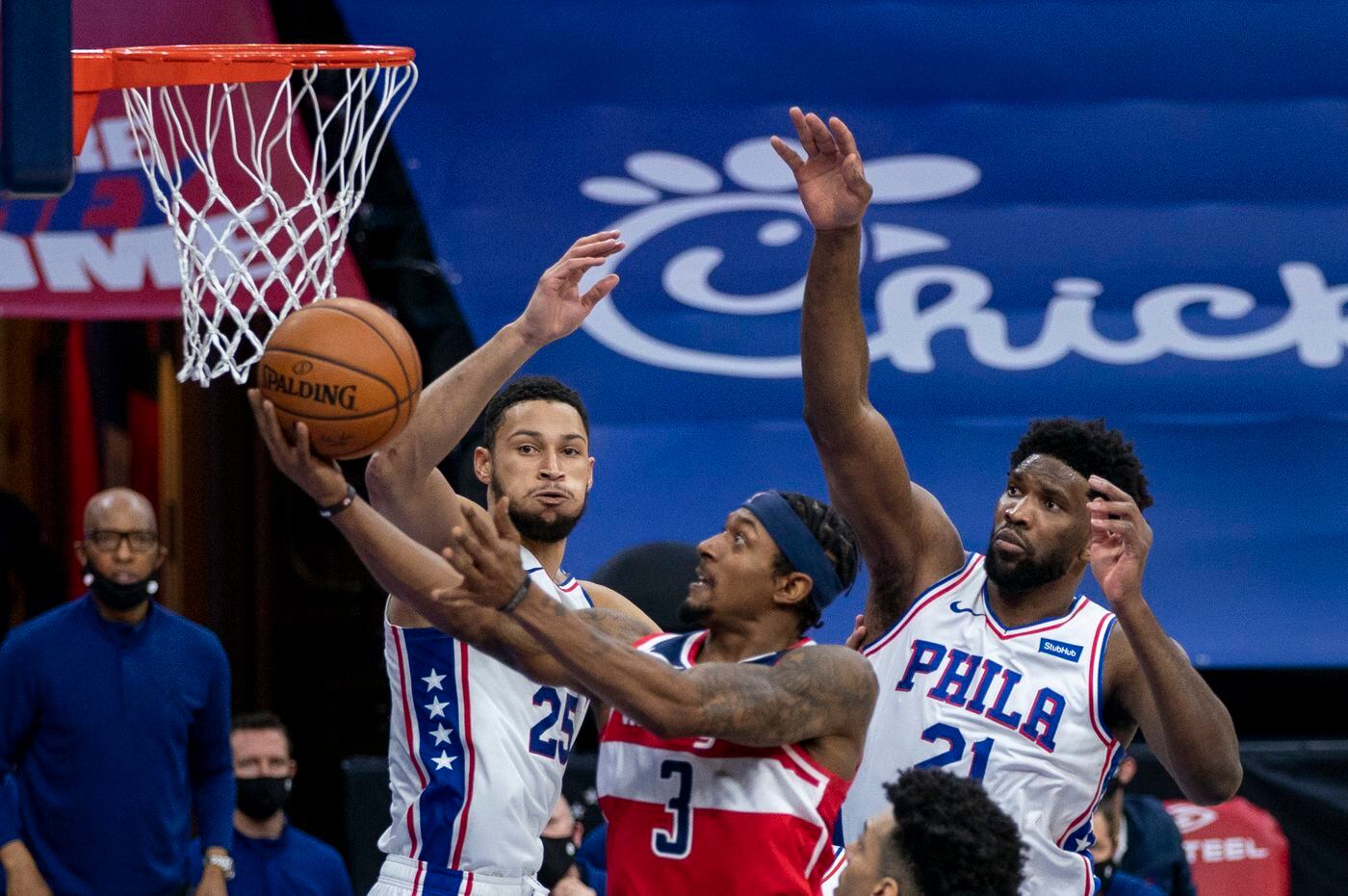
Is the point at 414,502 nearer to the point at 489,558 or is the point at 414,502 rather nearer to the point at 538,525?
the point at 538,525

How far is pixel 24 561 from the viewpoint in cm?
907

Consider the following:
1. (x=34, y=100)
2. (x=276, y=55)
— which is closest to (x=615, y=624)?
(x=34, y=100)

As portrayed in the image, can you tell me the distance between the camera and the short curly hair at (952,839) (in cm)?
380

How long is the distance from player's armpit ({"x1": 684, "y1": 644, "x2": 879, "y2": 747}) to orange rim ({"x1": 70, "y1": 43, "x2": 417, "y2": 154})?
235cm

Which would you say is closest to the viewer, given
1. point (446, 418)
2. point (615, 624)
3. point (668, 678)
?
point (668, 678)

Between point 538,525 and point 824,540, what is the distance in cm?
107

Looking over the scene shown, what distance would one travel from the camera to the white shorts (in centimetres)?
508

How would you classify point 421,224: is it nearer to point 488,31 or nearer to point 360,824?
point 488,31

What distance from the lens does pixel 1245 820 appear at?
26.7 feet

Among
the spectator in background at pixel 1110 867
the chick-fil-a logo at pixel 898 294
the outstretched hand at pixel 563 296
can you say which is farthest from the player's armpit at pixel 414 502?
the chick-fil-a logo at pixel 898 294

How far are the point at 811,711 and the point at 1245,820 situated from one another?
4.50 meters

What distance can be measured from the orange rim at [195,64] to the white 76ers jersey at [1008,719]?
2.20 m

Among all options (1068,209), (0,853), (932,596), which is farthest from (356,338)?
(1068,209)

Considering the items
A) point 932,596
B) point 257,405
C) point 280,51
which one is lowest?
point 932,596
